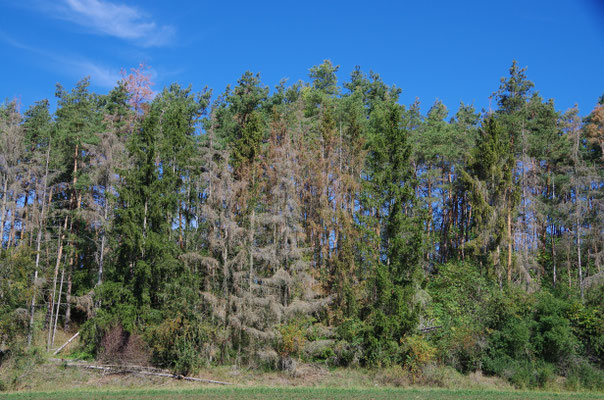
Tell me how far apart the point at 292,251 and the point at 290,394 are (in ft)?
29.3

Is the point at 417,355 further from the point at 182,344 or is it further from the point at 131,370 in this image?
the point at 131,370

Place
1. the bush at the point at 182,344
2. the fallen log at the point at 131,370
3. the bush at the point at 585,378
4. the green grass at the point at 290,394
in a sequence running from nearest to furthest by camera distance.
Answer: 1. the green grass at the point at 290,394
2. the bush at the point at 585,378
3. the fallen log at the point at 131,370
4. the bush at the point at 182,344

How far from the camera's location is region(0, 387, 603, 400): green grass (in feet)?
63.4

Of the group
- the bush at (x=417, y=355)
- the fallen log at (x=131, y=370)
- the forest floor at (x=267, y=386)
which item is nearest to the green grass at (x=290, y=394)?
the forest floor at (x=267, y=386)

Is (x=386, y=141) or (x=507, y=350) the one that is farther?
(x=386, y=141)

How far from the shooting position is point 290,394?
20016 mm

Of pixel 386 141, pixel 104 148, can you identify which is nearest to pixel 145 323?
pixel 104 148

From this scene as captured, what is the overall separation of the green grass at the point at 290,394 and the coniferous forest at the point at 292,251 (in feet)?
8.82

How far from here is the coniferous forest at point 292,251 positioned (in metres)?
25.0

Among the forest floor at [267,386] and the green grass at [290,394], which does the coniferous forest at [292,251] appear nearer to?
the forest floor at [267,386]

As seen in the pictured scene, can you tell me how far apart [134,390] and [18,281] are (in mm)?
8605

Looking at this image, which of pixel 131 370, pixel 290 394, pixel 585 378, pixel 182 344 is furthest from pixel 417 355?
pixel 131 370

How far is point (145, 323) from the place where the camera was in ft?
86.3

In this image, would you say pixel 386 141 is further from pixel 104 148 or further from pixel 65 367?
pixel 65 367
